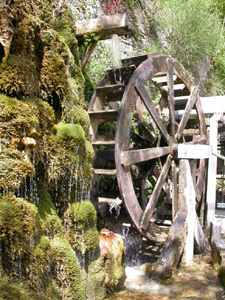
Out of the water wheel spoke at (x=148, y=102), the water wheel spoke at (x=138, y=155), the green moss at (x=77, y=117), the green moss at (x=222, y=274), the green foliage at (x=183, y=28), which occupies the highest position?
the green foliage at (x=183, y=28)

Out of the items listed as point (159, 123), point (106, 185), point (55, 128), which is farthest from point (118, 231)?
point (55, 128)

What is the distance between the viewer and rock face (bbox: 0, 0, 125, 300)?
2.07 metres

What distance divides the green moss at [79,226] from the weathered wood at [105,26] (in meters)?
2.41

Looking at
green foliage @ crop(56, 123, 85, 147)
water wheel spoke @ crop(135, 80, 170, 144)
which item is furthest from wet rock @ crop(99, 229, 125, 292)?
water wheel spoke @ crop(135, 80, 170, 144)

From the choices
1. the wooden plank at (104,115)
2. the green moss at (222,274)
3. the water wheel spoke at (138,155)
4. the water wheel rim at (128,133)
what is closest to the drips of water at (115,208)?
the water wheel rim at (128,133)

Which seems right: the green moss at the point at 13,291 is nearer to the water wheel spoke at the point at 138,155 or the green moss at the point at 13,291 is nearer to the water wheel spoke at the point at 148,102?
the water wheel spoke at the point at 138,155

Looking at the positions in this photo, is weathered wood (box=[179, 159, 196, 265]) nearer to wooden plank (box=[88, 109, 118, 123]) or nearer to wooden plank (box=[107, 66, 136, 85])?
wooden plank (box=[88, 109, 118, 123])

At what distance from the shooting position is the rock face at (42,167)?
2070mm

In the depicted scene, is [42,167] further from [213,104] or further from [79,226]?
[213,104]

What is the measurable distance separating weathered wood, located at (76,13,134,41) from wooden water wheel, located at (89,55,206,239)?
555 millimetres

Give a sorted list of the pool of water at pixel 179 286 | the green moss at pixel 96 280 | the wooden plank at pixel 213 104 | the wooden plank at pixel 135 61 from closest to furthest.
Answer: the green moss at pixel 96 280 → the pool of water at pixel 179 286 → the wooden plank at pixel 135 61 → the wooden plank at pixel 213 104

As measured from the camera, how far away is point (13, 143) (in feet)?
7.08

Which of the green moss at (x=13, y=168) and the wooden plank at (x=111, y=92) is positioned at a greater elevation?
the wooden plank at (x=111, y=92)

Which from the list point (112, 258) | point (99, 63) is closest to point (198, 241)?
point (112, 258)
